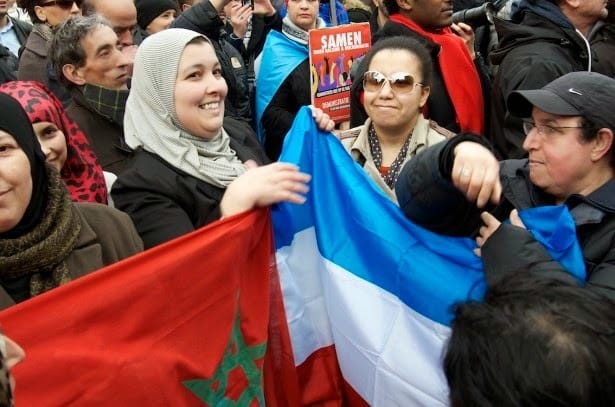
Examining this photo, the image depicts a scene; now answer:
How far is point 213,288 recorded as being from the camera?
2.03 meters

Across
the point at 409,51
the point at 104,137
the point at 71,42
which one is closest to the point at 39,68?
the point at 71,42

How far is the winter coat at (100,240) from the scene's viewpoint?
2.09m

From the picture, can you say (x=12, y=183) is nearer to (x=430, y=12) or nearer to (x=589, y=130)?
(x=589, y=130)

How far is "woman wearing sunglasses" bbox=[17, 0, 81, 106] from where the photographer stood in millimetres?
4133

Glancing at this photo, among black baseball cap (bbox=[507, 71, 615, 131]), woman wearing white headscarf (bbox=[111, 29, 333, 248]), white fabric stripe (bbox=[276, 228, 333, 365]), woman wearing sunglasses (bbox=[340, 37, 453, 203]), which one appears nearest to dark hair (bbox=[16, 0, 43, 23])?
woman wearing white headscarf (bbox=[111, 29, 333, 248])

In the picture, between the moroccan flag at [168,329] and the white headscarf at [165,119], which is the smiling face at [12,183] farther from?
the white headscarf at [165,119]

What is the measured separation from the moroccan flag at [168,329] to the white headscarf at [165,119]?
0.60 metres

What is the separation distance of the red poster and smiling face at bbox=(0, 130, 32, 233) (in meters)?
2.41

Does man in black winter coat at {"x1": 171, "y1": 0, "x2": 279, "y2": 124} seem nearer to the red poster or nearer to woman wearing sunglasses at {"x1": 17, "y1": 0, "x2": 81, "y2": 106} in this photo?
the red poster

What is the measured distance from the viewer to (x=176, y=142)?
8.82ft

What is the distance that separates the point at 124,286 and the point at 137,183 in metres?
0.75

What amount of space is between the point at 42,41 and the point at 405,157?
256cm

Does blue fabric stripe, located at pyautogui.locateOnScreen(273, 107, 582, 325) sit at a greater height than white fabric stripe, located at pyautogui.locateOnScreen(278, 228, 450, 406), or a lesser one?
greater

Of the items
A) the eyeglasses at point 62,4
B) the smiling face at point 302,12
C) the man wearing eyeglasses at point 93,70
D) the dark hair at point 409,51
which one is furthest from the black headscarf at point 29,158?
the smiling face at point 302,12
